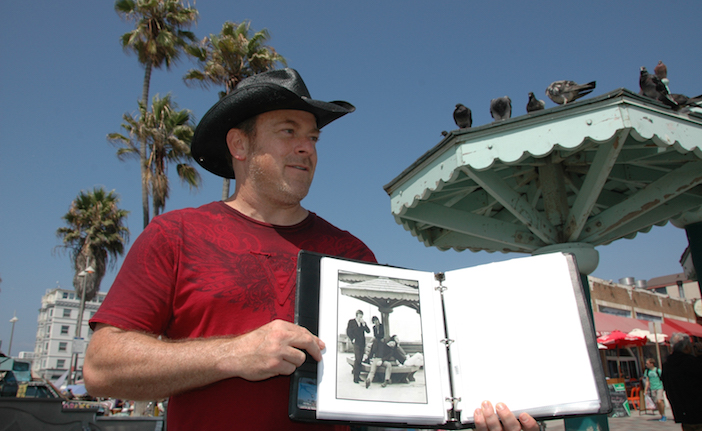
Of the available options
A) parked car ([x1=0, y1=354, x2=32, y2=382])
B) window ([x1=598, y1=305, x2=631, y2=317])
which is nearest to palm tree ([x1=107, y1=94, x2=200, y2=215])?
parked car ([x1=0, y1=354, x2=32, y2=382])

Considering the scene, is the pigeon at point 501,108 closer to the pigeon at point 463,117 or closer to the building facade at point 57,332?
the pigeon at point 463,117

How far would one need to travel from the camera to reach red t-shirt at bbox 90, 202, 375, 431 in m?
1.43

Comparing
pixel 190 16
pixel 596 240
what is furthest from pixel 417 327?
pixel 190 16

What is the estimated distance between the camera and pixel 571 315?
1491 millimetres

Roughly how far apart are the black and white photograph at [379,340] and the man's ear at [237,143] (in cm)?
88

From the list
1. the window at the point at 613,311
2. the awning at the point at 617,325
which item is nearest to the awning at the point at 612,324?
the awning at the point at 617,325

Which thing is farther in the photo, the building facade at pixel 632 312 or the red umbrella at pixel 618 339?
the building facade at pixel 632 312

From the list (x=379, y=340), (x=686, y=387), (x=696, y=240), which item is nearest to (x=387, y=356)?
(x=379, y=340)

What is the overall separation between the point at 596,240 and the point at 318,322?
449cm

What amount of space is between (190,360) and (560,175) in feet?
16.9

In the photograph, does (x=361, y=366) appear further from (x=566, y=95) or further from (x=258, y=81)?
(x=566, y=95)

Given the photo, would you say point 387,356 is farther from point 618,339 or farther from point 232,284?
point 618,339

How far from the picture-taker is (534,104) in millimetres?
4414

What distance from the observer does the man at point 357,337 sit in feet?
4.50
